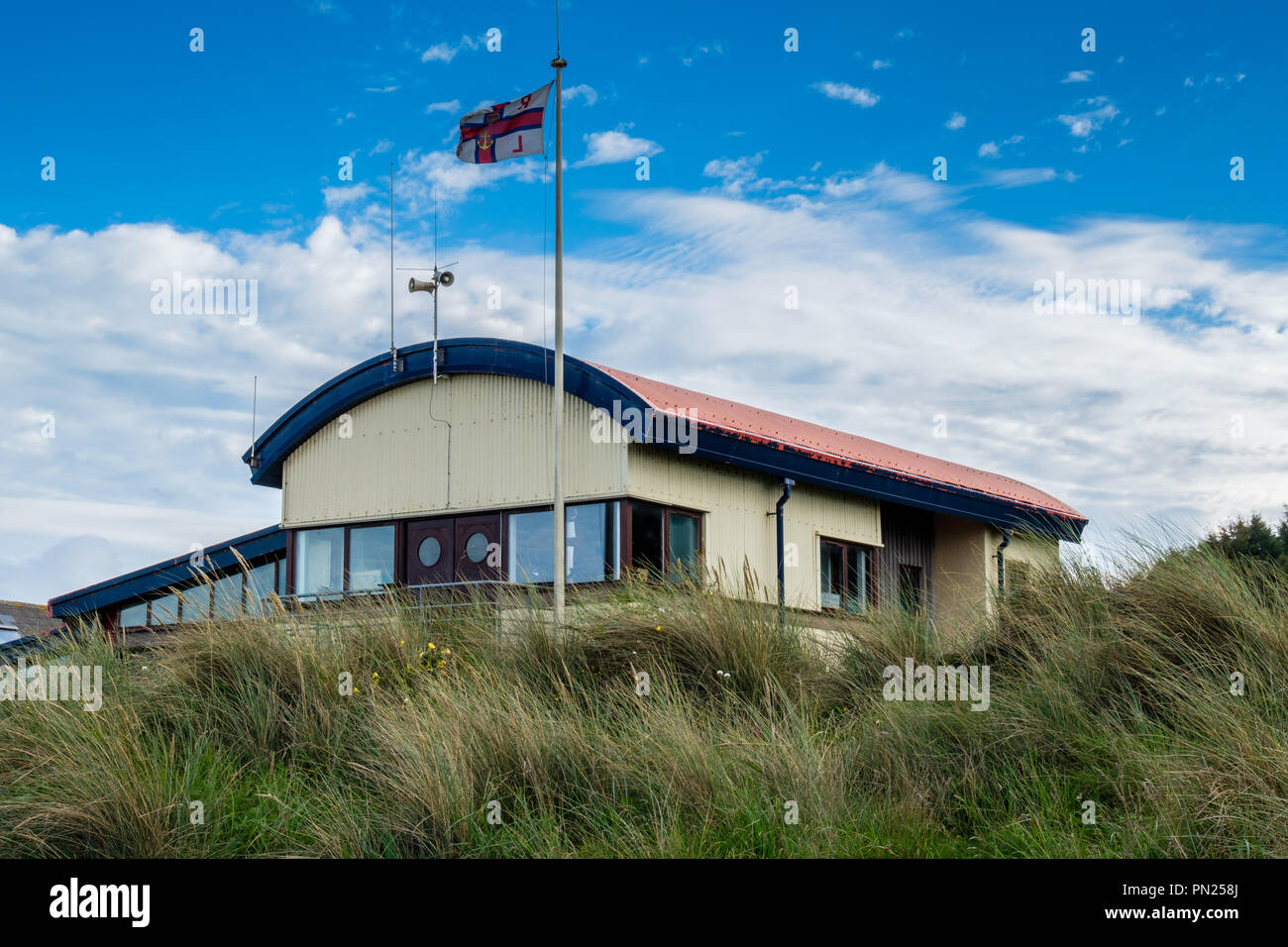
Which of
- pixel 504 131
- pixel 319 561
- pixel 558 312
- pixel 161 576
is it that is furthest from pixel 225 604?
pixel 161 576

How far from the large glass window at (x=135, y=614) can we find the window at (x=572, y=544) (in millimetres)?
11636

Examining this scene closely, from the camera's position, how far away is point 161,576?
81.0 ft

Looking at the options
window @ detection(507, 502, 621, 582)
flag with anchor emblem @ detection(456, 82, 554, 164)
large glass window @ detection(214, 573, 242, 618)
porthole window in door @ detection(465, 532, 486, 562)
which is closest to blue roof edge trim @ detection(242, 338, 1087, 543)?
window @ detection(507, 502, 621, 582)

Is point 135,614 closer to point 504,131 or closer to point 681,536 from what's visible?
point 681,536

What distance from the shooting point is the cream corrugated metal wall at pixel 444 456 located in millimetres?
17016

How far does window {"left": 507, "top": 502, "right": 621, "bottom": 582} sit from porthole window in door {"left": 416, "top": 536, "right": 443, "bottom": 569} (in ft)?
4.83

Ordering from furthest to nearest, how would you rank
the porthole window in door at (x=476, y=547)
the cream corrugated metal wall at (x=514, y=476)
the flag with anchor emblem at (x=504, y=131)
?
the porthole window in door at (x=476, y=547) < the cream corrugated metal wall at (x=514, y=476) < the flag with anchor emblem at (x=504, y=131)

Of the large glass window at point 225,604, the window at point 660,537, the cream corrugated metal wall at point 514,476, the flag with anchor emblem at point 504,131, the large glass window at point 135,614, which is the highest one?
the flag with anchor emblem at point 504,131

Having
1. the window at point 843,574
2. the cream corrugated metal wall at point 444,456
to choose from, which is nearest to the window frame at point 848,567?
the window at point 843,574

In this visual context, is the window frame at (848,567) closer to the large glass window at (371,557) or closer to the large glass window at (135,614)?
the large glass window at (371,557)

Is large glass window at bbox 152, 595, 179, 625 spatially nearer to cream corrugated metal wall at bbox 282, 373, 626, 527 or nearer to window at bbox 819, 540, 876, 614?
cream corrugated metal wall at bbox 282, 373, 626, 527

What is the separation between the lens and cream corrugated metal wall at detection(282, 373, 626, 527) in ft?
55.8

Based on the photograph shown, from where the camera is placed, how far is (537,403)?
17562 mm
